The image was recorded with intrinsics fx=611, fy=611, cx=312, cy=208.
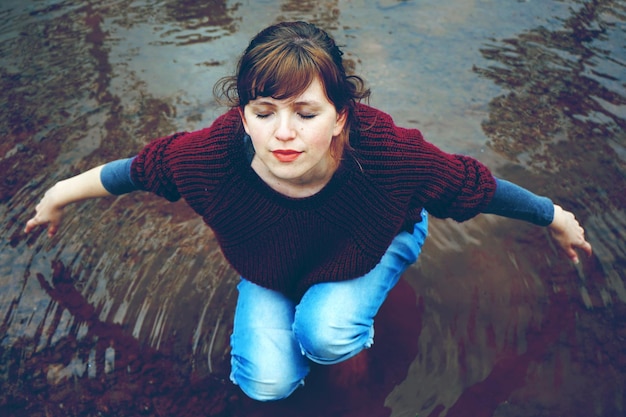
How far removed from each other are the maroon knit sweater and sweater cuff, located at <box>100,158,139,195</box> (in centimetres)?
4

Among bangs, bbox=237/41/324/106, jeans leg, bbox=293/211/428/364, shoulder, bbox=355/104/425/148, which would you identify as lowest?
jeans leg, bbox=293/211/428/364

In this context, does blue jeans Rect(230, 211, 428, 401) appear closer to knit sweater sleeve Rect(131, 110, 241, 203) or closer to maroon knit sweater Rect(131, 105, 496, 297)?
maroon knit sweater Rect(131, 105, 496, 297)

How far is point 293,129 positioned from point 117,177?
0.71m

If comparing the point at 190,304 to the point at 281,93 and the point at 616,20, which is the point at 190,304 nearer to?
the point at 281,93

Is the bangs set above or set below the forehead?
above

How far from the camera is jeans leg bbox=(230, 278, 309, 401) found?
2125 millimetres

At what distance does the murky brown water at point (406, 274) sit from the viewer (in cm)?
229

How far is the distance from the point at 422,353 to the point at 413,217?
0.59 meters

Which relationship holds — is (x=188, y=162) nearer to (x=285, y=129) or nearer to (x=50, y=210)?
(x=285, y=129)

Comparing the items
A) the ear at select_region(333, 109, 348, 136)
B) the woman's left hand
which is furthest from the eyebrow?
the woman's left hand

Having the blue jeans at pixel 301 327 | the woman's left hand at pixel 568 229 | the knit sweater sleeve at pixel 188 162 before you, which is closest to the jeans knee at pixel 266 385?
the blue jeans at pixel 301 327

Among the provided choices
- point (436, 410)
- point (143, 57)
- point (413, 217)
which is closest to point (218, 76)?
point (143, 57)

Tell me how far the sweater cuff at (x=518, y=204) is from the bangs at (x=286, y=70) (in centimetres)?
80

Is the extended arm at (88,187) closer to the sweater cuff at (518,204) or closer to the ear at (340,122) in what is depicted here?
the ear at (340,122)
